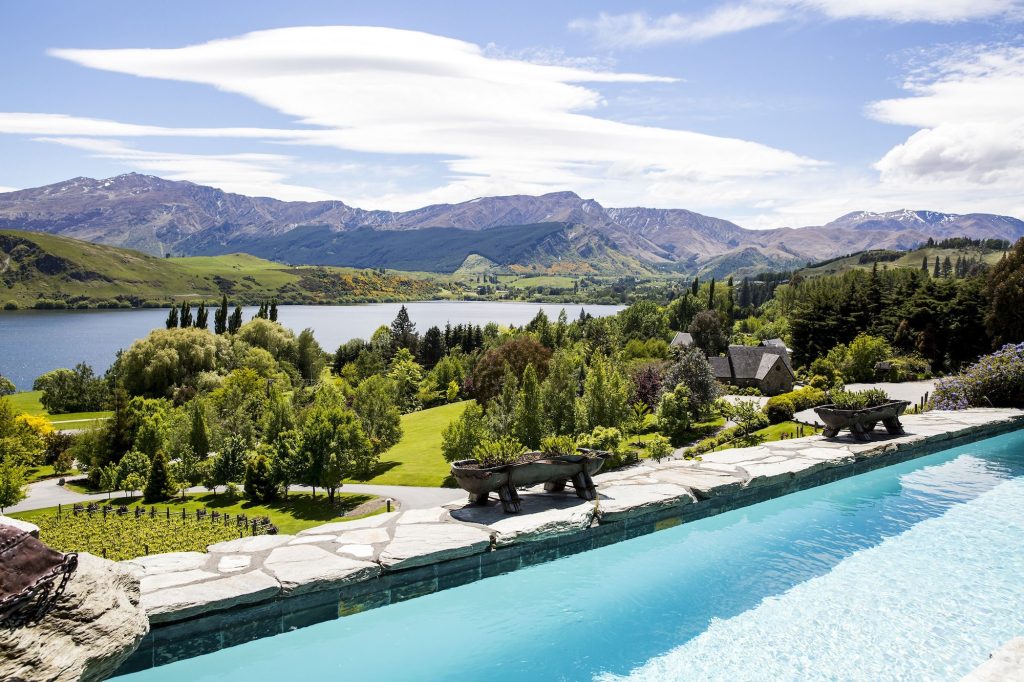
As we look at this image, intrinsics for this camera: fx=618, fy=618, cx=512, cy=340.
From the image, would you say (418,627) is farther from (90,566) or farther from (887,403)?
(887,403)

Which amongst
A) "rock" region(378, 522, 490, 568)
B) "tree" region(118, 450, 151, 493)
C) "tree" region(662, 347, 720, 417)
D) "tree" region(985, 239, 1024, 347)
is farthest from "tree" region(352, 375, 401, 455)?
"tree" region(985, 239, 1024, 347)

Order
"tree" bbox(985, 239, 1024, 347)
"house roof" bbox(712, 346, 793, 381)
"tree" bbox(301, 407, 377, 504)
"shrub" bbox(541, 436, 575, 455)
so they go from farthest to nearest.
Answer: "house roof" bbox(712, 346, 793, 381) < "tree" bbox(985, 239, 1024, 347) < "tree" bbox(301, 407, 377, 504) < "shrub" bbox(541, 436, 575, 455)

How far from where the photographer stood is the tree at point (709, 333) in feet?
234

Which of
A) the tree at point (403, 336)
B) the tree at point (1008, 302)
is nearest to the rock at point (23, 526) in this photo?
the tree at point (1008, 302)

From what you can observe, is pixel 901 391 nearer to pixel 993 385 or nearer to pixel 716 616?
pixel 993 385

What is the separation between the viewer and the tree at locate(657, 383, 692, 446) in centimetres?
3619

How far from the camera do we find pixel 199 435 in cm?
4191

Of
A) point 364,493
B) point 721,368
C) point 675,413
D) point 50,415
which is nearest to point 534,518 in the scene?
point 364,493

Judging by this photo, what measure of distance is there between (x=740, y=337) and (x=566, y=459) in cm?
8363

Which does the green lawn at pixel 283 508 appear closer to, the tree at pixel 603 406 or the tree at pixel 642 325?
the tree at pixel 603 406

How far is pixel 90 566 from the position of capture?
22.1ft

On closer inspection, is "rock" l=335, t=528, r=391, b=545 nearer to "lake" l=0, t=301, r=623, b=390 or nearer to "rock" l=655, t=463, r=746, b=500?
"rock" l=655, t=463, r=746, b=500

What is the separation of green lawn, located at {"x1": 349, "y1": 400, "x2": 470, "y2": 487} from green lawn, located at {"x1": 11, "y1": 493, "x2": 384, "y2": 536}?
173 inches

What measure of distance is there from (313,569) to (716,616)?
5.65 m
